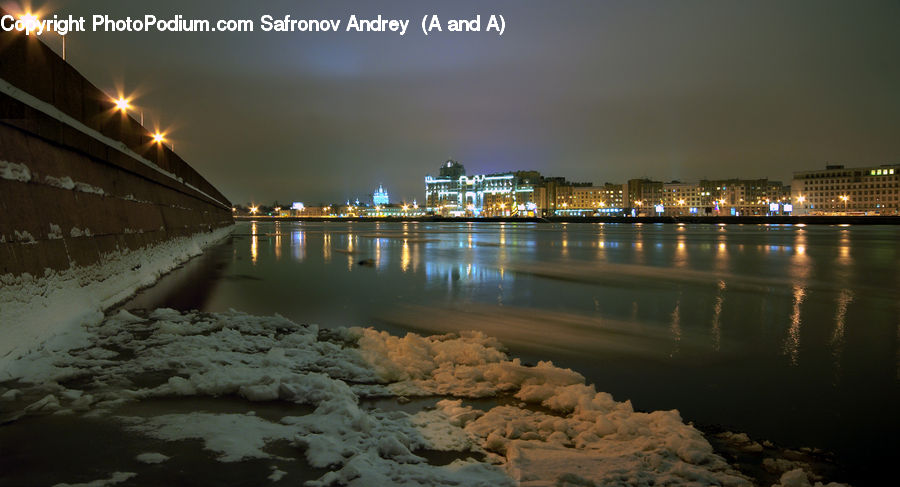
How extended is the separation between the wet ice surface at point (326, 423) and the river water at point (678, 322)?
0.89 m

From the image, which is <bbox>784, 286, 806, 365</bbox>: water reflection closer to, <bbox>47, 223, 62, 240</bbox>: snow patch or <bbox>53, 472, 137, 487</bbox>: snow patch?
<bbox>53, 472, 137, 487</bbox>: snow patch

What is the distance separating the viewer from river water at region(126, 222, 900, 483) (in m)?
5.30

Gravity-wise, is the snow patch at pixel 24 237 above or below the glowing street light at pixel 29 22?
below

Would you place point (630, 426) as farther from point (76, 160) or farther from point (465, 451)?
point (76, 160)

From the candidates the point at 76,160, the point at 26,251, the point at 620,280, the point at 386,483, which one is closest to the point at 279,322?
the point at 26,251

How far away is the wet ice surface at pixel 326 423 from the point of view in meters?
3.60

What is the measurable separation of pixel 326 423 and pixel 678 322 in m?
7.54

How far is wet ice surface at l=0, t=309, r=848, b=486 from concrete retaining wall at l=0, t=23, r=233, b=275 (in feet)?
5.59

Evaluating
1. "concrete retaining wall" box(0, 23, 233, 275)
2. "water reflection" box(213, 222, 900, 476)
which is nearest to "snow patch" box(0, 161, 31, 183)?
"concrete retaining wall" box(0, 23, 233, 275)

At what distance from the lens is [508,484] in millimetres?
3609

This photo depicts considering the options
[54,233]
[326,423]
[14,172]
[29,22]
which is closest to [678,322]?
[326,423]

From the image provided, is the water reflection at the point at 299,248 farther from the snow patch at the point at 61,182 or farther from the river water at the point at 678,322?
the snow patch at the point at 61,182

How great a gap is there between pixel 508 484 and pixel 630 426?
59.4 inches

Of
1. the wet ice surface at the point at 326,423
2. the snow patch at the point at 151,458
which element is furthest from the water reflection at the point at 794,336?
the snow patch at the point at 151,458
